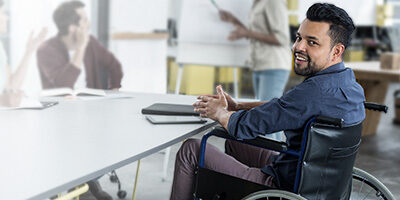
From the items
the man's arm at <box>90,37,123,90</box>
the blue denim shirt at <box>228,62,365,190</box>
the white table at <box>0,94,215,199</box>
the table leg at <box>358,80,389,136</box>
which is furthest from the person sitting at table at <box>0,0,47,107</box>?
the table leg at <box>358,80,389,136</box>

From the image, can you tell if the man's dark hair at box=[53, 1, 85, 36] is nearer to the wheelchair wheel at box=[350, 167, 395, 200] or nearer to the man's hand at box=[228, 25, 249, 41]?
the man's hand at box=[228, 25, 249, 41]

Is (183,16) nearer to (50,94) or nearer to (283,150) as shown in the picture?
(50,94)

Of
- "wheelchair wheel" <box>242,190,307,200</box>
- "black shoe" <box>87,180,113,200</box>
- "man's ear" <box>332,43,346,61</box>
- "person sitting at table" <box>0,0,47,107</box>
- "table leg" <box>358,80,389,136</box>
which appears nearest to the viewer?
"wheelchair wheel" <box>242,190,307,200</box>

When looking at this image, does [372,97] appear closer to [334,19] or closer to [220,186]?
[334,19]

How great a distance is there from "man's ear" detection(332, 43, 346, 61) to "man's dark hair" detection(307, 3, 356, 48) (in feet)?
0.03

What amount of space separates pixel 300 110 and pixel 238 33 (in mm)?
1892

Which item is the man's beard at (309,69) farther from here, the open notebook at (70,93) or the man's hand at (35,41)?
the man's hand at (35,41)

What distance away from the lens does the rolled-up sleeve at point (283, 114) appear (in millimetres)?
1503

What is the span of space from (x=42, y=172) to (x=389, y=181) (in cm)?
277

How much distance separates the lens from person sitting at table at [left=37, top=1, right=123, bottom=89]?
3.37m

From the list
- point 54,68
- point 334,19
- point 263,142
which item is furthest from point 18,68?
point 334,19

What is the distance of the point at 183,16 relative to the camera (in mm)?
3471

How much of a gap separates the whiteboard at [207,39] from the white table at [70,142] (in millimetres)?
1418

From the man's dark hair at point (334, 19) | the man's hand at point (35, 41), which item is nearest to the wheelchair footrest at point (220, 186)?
the man's dark hair at point (334, 19)
